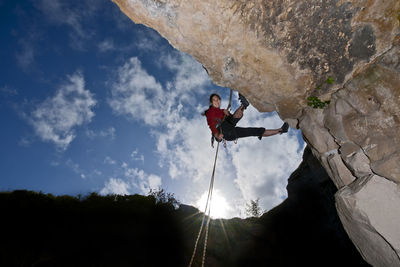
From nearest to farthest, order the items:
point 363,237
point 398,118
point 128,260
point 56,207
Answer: point 398,118
point 363,237
point 128,260
point 56,207

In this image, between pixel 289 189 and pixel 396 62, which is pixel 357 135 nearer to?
pixel 396 62

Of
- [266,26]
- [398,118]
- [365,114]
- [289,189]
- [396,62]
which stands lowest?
[398,118]

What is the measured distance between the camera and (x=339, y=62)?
11.7 ft

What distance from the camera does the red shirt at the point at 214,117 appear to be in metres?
6.78

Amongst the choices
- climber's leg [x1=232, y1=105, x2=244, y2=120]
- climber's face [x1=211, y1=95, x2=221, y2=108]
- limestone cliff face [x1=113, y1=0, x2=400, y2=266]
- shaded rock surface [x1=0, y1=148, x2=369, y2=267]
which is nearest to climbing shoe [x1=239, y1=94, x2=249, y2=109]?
climber's leg [x1=232, y1=105, x2=244, y2=120]

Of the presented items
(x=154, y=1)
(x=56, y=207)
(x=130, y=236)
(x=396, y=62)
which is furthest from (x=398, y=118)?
(x=56, y=207)

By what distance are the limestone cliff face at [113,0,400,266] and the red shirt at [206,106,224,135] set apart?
9.13 ft

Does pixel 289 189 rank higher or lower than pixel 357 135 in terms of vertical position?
higher

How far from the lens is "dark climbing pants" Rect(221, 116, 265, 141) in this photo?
22.7ft

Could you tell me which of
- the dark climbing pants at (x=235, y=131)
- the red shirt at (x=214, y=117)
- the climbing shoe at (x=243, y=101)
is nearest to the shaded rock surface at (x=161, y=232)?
the dark climbing pants at (x=235, y=131)

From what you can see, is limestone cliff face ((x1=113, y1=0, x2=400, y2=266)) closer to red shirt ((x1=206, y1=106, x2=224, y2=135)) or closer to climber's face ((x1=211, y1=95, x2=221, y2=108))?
red shirt ((x1=206, y1=106, x2=224, y2=135))

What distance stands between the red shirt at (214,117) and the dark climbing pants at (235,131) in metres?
0.24

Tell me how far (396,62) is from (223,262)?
46.3ft

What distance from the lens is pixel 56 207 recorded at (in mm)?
13180
